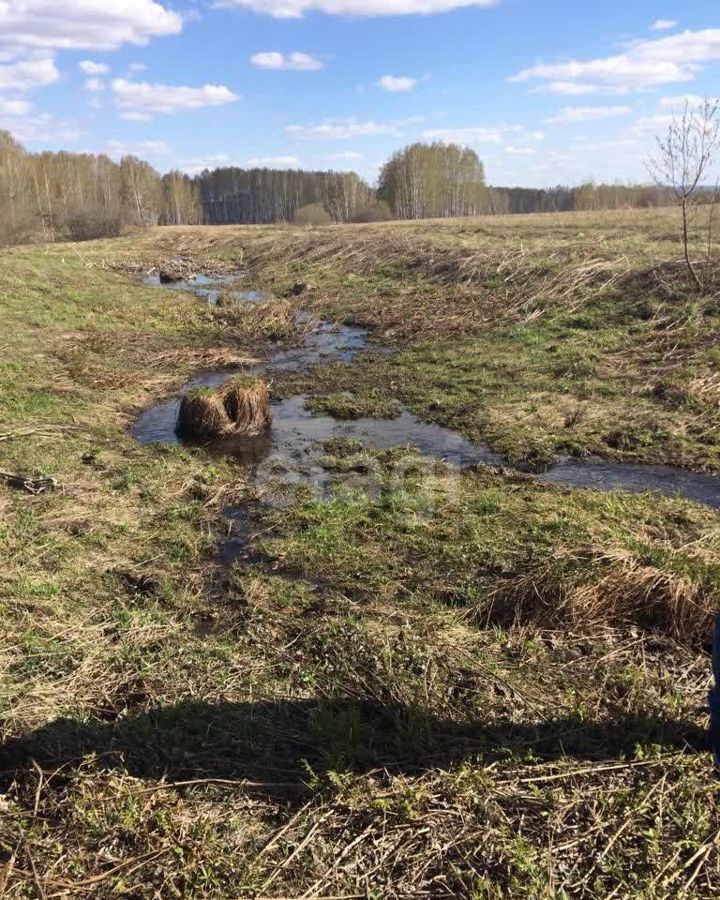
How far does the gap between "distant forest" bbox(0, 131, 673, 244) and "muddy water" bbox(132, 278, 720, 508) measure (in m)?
46.7

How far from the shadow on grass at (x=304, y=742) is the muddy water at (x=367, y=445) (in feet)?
15.1

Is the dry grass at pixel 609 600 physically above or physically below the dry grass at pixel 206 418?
below

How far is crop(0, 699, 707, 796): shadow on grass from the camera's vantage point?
3.80m

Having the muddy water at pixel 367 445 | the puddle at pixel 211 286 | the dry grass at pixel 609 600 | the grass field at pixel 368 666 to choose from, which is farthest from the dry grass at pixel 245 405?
the puddle at pixel 211 286

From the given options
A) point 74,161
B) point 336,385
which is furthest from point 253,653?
point 74,161

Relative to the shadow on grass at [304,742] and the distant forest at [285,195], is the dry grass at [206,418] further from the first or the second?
the distant forest at [285,195]

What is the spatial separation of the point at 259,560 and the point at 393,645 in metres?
2.29

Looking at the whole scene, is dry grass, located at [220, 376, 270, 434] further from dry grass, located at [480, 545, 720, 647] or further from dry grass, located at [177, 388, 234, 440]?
dry grass, located at [480, 545, 720, 647]

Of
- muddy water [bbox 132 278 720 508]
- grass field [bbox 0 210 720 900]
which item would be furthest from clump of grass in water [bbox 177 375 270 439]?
grass field [bbox 0 210 720 900]

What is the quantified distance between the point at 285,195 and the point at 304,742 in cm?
9719

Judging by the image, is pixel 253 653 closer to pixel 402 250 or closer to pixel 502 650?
pixel 502 650

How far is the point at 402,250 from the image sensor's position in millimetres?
27469

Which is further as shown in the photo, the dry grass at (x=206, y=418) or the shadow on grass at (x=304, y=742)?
the dry grass at (x=206, y=418)

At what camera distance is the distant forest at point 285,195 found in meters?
54.0
